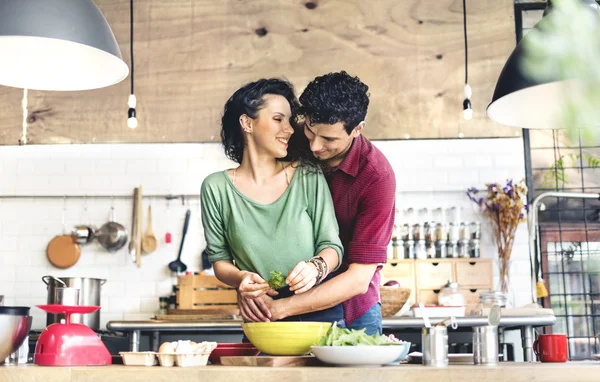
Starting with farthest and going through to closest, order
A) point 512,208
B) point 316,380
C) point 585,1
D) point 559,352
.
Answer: point 512,208
point 585,1
point 559,352
point 316,380

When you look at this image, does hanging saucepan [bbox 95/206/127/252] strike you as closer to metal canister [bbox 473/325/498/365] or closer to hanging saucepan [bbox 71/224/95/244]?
hanging saucepan [bbox 71/224/95/244]

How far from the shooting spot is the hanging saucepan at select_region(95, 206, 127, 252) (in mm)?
5930

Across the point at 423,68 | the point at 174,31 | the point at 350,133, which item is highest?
the point at 174,31

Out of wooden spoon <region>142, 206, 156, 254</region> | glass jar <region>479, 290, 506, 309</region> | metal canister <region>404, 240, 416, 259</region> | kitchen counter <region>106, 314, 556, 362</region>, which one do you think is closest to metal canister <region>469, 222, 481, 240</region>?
metal canister <region>404, 240, 416, 259</region>

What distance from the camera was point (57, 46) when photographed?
2781mm

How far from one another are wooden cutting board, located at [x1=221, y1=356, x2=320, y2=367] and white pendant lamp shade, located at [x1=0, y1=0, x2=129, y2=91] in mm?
1279

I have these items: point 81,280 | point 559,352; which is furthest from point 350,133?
point 81,280

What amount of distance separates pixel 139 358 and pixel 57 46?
1.35 m

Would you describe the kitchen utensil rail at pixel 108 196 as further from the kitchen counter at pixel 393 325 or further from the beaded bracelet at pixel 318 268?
the beaded bracelet at pixel 318 268

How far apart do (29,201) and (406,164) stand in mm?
3158

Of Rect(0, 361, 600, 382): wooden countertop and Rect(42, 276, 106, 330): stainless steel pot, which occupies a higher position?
Rect(42, 276, 106, 330): stainless steel pot

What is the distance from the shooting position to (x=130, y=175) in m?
6.10

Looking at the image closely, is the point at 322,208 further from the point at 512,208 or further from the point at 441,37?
the point at 441,37

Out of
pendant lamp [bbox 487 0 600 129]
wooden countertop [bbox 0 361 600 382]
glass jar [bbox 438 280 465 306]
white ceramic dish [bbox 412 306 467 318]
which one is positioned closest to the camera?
wooden countertop [bbox 0 361 600 382]
